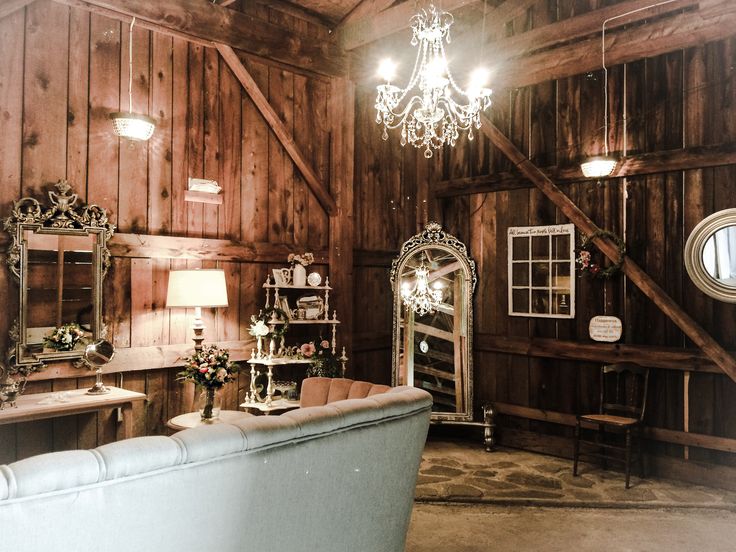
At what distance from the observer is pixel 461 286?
6059mm

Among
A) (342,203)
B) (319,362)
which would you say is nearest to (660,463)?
(319,362)

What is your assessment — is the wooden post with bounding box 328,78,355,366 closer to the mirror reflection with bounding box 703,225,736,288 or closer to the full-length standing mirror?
the full-length standing mirror

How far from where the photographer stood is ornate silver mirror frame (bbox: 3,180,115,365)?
150 inches

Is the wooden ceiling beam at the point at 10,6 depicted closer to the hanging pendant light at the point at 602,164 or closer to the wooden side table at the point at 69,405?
the wooden side table at the point at 69,405

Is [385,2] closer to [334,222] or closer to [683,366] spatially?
[334,222]

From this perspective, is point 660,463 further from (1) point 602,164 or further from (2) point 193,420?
(2) point 193,420

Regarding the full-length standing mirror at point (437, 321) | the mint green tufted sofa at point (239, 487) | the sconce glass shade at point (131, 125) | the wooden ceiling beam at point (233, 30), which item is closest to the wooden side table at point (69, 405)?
the sconce glass shade at point (131, 125)

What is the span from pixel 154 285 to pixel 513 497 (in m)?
3.11

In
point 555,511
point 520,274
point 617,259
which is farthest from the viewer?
point 520,274

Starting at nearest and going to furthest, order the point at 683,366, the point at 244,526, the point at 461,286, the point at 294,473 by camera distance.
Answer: the point at 244,526 → the point at 294,473 → the point at 683,366 → the point at 461,286

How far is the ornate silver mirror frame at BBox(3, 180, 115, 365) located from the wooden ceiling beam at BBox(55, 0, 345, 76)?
1365 mm

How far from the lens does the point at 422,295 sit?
612 centimetres

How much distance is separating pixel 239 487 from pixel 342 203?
13.5ft

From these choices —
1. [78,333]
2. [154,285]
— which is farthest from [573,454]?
[78,333]
